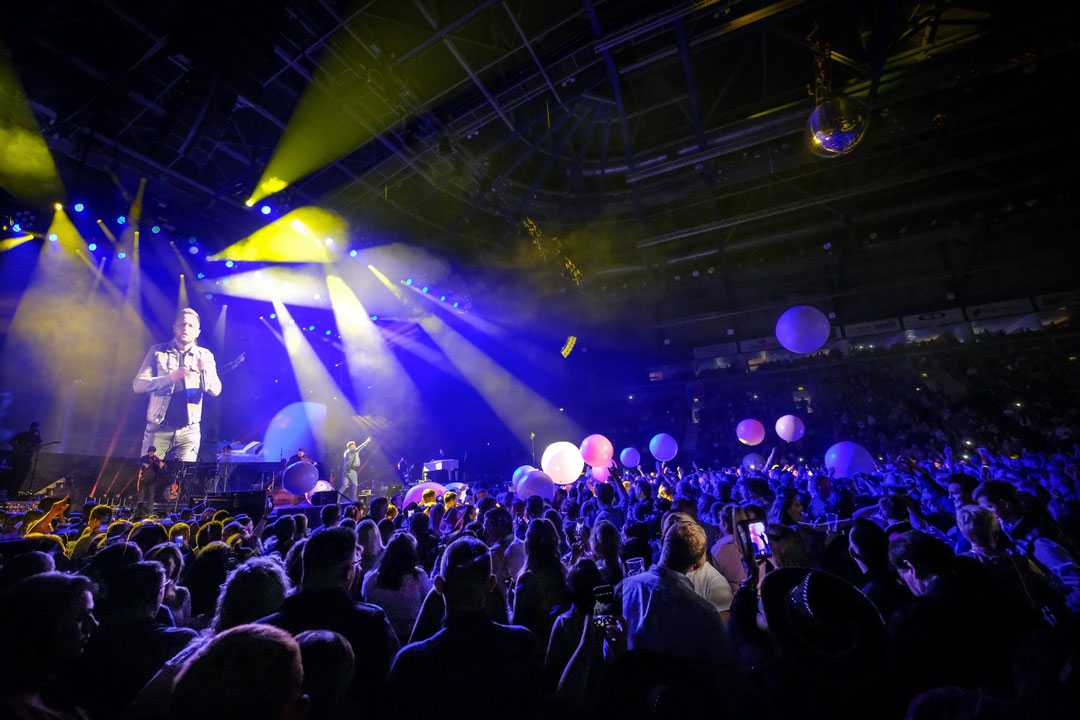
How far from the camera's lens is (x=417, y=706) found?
145cm

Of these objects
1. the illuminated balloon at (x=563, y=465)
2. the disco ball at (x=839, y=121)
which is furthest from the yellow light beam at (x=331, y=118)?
the illuminated balloon at (x=563, y=465)

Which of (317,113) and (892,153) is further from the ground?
(892,153)

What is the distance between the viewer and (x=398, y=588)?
2.66 metres

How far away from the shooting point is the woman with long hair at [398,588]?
8.65ft

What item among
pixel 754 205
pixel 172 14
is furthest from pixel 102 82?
pixel 754 205

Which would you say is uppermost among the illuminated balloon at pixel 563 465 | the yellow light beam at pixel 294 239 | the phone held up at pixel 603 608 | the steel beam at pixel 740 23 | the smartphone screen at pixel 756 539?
the steel beam at pixel 740 23

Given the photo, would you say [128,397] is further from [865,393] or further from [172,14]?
[865,393]

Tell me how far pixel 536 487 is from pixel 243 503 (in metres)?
4.64

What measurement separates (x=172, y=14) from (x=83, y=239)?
561 cm

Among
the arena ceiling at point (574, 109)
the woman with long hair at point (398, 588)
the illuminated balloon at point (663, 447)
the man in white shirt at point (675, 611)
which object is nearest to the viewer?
the man in white shirt at point (675, 611)

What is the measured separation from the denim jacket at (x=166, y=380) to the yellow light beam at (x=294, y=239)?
2376mm

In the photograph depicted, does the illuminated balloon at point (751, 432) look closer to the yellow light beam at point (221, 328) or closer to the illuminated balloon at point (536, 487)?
Answer: the illuminated balloon at point (536, 487)

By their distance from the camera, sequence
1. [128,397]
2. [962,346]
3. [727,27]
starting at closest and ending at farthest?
[727,27], [128,397], [962,346]

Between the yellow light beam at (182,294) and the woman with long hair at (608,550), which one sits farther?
the yellow light beam at (182,294)
